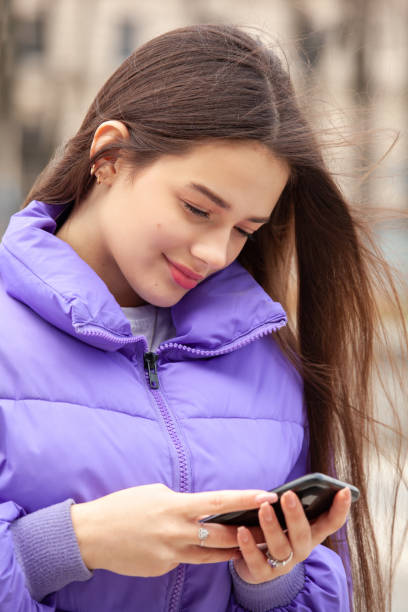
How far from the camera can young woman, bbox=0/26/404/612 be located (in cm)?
163

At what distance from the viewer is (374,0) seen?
27.3 feet

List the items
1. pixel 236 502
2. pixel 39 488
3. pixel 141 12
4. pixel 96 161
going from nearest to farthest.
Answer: pixel 236 502, pixel 39 488, pixel 96 161, pixel 141 12

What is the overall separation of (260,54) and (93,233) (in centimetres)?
58

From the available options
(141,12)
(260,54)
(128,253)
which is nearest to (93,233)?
(128,253)

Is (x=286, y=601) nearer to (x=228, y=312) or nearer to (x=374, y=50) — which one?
(x=228, y=312)

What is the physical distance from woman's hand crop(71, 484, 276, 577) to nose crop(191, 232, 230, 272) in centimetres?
52

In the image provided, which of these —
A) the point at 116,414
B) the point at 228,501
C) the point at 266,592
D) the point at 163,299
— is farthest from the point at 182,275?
the point at 266,592

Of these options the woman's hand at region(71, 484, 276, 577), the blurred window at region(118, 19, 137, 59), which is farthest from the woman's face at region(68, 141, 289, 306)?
the blurred window at region(118, 19, 137, 59)

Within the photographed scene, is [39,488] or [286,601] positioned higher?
[39,488]

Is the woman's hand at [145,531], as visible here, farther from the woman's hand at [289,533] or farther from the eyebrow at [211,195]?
the eyebrow at [211,195]

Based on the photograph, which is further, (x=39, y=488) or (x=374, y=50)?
(x=374, y=50)

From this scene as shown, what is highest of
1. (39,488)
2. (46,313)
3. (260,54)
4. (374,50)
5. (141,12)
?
(260,54)

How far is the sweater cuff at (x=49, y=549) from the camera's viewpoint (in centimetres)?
162

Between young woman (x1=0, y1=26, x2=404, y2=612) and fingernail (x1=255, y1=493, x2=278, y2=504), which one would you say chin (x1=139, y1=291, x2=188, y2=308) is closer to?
young woman (x1=0, y1=26, x2=404, y2=612)
